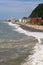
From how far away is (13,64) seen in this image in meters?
12.9

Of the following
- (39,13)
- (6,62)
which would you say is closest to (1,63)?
(6,62)

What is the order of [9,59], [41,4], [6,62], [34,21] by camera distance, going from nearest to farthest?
1. [6,62]
2. [9,59]
3. [34,21]
4. [41,4]

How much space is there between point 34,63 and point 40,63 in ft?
1.10

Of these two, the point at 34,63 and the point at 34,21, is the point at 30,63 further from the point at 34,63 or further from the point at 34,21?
the point at 34,21

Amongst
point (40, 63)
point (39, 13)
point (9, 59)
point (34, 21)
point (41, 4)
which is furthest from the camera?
point (41, 4)

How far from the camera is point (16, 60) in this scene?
14.2 m

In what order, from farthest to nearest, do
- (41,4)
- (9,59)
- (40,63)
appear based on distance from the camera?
(41,4), (9,59), (40,63)

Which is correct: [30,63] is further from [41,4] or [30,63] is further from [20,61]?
[41,4]

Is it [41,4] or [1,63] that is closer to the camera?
[1,63]

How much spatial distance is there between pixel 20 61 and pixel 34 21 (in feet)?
326

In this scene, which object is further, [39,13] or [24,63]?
[39,13]

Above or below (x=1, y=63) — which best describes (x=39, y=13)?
above

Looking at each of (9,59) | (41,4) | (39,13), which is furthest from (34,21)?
(9,59)

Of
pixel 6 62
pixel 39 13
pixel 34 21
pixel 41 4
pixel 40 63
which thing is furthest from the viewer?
pixel 41 4
